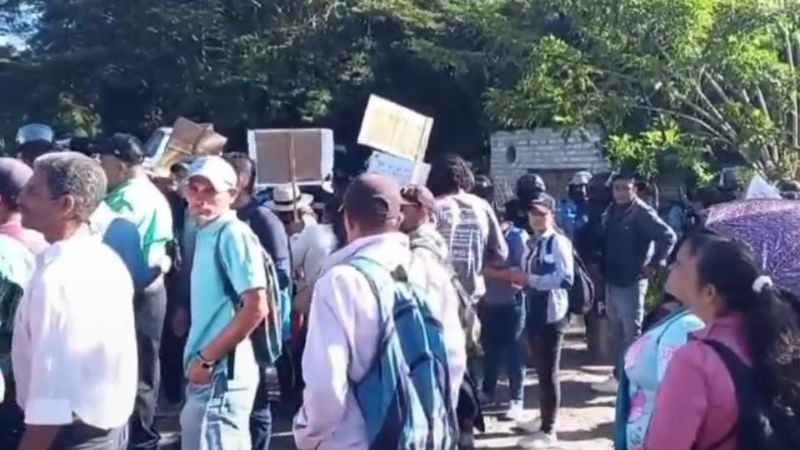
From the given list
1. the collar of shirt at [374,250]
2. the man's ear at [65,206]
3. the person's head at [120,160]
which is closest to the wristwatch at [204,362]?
the collar of shirt at [374,250]

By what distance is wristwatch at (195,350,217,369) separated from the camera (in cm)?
507

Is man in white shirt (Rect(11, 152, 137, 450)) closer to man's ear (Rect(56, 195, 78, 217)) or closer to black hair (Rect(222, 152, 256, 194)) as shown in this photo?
man's ear (Rect(56, 195, 78, 217))

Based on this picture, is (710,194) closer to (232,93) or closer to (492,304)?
(492,304)

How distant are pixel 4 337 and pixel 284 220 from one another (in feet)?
15.7

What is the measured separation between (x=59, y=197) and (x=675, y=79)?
7267 millimetres

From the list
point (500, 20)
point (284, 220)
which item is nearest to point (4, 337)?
point (284, 220)

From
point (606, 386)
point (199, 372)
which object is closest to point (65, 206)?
point (199, 372)

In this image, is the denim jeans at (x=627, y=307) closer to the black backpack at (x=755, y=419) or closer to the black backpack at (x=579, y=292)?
the black backpack at (x=579, y=292)

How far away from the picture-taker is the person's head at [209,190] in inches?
208

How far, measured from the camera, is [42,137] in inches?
324

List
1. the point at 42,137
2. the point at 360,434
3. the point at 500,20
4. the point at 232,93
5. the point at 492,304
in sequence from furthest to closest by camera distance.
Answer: the point at 232,93 < the point at 500,20 < the point at 492,304 < the point at 42,137 < the point at 360,434

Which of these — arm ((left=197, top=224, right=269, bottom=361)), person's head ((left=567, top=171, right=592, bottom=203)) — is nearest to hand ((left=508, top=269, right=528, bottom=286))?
arm ((left=197, top=224, right=269, bottom=361))

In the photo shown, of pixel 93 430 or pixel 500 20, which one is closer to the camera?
pixel 93 430

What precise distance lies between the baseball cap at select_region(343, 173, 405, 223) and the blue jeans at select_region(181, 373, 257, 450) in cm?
121
